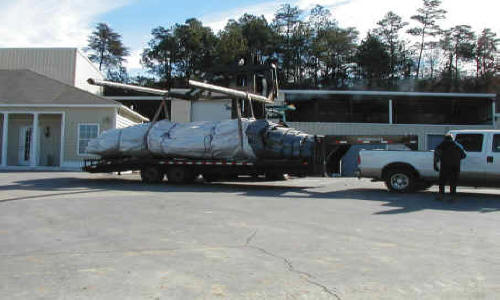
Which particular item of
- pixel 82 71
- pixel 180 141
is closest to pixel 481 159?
pixel 180 141

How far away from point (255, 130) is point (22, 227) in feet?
26.1

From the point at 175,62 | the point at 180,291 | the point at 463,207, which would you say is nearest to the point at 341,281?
the point at 180,291

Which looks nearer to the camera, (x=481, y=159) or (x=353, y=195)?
(x=481, y=159)

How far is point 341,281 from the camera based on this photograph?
168 inches

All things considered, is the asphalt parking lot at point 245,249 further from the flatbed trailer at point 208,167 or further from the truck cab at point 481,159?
the flatbed trailer at point 208,167

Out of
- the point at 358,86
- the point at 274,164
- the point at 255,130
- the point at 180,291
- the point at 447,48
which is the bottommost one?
the point at 180,291

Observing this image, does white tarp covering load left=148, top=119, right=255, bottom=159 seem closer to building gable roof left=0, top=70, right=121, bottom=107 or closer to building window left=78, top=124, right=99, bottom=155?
building gable roof left=0, top=70, right=121, bottom=107

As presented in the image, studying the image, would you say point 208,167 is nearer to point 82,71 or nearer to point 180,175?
point 180,175

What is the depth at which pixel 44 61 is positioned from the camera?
2945 centimetres

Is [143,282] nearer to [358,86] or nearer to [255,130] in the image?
[255,130]

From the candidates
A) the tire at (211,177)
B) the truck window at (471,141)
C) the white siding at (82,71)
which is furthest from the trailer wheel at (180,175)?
the white siding at (82,71)

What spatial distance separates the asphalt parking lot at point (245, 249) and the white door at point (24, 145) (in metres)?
14.9

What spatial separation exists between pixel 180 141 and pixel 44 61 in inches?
762

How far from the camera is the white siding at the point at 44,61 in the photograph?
29.0 meters
